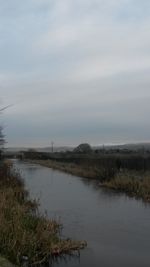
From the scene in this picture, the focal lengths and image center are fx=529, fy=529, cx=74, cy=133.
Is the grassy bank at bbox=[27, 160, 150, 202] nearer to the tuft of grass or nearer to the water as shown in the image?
the tuft of grass

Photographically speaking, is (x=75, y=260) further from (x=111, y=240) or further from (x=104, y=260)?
(x=111, y=240)

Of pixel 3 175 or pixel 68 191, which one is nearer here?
pixel 3 175

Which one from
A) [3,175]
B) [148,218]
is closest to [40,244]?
[148,218]

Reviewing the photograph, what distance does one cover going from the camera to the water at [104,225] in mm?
14463

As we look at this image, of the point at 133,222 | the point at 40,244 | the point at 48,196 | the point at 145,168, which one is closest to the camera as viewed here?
the point at 40,244

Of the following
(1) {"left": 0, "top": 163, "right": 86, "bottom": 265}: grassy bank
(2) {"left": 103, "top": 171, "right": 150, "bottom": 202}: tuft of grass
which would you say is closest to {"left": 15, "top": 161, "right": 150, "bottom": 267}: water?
(1) {"left": 0, "top": 163, "right": 86, "bottom": 265}: grassy bank

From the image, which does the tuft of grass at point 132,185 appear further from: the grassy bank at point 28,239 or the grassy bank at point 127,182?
the grassy bank at point 28,239

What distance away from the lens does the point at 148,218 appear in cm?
2169

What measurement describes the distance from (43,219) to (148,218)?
6475 mm

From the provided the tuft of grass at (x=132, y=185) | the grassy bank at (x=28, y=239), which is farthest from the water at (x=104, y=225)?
the tuft of grass at (x=132, y=185)

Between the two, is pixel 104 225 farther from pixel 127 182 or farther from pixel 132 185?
pixel 127 182

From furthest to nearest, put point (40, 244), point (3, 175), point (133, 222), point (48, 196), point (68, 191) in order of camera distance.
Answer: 1. point (68, 191)
2. point (48, 196)
3. point (3, 175)
4. point (133, 222)
5. point (40, 244)

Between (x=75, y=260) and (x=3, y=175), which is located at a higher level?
(x=3, y=175)

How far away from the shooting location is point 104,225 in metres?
19.8
